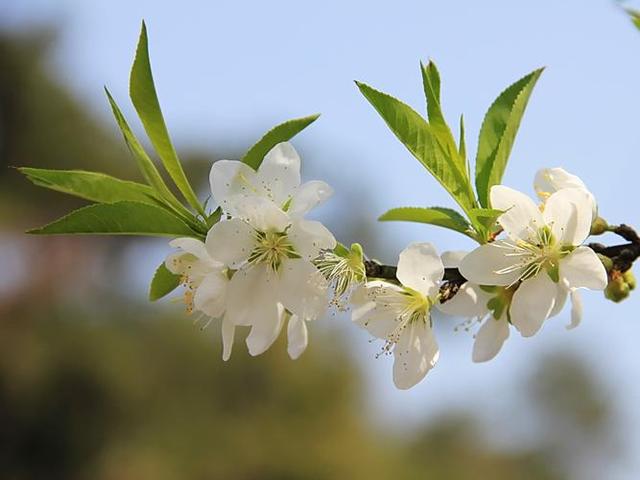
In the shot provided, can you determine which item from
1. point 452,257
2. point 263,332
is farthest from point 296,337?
point 452,257

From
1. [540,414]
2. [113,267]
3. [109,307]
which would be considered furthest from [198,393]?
[540,414]

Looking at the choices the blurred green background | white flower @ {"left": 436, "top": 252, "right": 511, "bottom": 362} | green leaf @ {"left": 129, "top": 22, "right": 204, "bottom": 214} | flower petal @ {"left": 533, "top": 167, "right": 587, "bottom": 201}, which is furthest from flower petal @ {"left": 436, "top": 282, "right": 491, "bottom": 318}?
the blurred green background

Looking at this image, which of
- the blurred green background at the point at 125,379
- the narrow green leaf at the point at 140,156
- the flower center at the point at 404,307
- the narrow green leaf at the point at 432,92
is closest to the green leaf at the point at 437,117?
the narrow green leaf at the point at 432,92

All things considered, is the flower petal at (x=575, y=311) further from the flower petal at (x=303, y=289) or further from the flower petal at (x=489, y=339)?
the flower petal at (x=303, y=289)

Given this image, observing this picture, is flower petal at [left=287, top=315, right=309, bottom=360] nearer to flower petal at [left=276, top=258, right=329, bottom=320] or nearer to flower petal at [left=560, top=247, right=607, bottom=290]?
flower petal at [left=276, top=258, right=329, bottom=320]

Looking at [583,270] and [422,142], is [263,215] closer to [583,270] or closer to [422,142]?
[422,142]

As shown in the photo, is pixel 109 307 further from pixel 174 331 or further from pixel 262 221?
pixel 262 221
